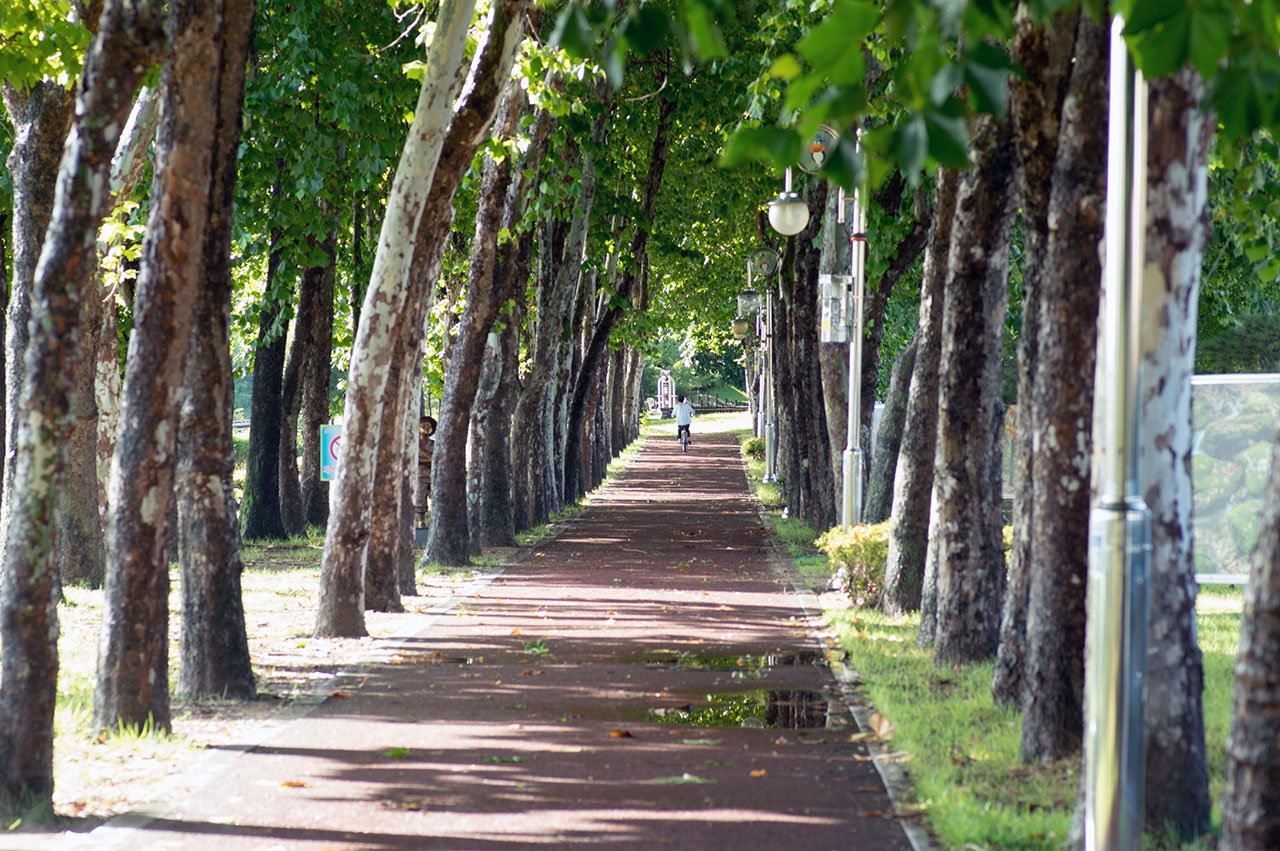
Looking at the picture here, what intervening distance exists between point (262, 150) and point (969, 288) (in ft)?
28.0

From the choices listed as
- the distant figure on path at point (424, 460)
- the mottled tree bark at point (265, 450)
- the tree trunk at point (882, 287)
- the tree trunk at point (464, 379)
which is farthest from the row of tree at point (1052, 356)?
the mottled tree bark at point (265, 450)

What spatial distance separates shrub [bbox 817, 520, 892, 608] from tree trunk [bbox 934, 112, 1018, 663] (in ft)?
9.69

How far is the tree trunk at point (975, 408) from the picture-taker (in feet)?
30.0

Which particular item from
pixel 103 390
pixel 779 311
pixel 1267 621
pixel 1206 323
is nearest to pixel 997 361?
pixel 1267 621

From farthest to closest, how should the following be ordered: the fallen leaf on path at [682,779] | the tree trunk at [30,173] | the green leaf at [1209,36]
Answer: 1. the tree trunk at [30,173]
2. the fallen leaf on path at [682,779]
3. the green leaf at [1209,36]

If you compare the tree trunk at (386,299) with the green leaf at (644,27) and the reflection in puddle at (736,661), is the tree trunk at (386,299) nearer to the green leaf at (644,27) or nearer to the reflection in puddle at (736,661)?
the reflection in puddle at (736,661)

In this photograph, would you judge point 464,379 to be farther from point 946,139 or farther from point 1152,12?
point 946,139

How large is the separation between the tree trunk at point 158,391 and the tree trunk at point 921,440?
5.49 m

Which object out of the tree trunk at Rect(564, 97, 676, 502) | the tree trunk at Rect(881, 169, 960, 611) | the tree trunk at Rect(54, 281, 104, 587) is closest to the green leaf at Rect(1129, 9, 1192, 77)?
the tree trunk at Rect(881, 169, 960, 611)

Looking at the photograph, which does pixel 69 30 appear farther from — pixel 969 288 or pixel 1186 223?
pixel 1186 223

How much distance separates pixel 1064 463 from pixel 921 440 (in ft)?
16.9

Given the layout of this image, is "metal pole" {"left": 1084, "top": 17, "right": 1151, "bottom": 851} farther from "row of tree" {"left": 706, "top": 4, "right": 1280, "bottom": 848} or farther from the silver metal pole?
the silver metal pole

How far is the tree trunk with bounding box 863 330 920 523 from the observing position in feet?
46.5

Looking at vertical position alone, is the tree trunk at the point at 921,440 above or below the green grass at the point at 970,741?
above
